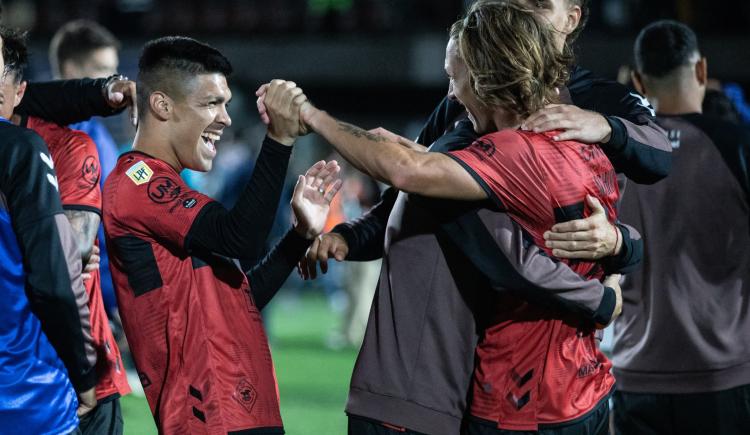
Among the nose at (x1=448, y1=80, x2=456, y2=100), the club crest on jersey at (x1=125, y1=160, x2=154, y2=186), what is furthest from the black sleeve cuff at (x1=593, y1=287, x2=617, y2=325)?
the club crest on jersey at (x1=125, y1=160, x2=154, y2=186)

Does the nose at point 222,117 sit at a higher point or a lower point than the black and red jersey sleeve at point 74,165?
higher

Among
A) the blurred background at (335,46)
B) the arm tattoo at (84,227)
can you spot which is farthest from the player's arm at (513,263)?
the blurred background at (335,46)

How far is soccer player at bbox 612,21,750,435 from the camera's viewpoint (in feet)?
12.3

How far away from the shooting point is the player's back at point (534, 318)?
2.63m

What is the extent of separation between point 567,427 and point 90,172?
6.14ft

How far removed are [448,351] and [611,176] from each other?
0.71 metres

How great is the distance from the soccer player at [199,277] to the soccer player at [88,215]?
55 centimetres

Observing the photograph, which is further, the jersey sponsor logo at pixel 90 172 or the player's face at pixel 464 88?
the jersey sponsor logo at pixel 90 172

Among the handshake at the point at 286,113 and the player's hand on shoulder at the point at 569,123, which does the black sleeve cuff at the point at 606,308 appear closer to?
the player's hand on shoulder at the point at 569,123

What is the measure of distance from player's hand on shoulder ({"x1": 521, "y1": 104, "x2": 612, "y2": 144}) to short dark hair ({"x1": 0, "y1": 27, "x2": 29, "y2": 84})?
165 cm

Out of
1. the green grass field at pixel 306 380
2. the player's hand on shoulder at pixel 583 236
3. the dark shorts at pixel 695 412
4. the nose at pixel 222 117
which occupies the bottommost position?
the green grass field at pixel 306 380

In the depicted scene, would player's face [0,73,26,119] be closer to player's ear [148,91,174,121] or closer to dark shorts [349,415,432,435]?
player's ear [148,91,174,121]

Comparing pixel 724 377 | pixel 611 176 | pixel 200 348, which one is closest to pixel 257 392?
pixel 200 348

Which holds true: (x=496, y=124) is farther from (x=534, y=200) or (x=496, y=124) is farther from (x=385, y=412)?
(x=385, y=412)
